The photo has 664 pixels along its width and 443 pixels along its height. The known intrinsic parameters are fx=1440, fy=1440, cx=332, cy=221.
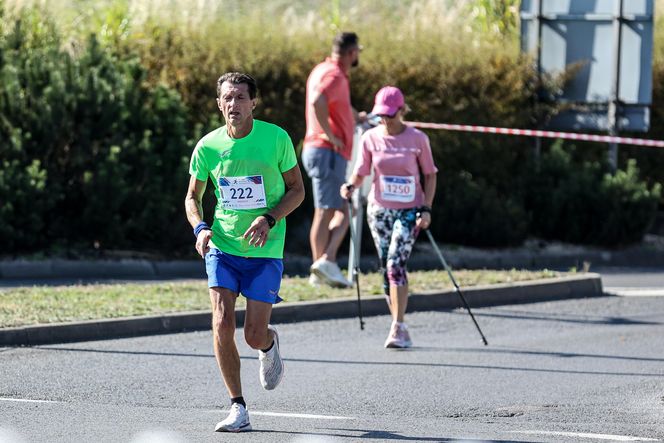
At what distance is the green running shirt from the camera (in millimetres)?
7379

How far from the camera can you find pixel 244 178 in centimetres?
738

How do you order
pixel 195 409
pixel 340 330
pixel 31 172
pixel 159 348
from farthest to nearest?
pixel 31 172
pixel 340 330
pixel 159 348
pixel 195 409

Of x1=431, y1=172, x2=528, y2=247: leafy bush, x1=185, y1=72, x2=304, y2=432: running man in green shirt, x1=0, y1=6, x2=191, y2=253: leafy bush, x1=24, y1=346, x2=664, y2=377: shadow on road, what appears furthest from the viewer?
x1=431, y1=172, x2=528, y2=247: leafy bush

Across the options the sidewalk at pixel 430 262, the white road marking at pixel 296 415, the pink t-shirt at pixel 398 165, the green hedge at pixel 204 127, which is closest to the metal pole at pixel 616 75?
the green hedge at pixel 204 127

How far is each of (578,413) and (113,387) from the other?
278 cm

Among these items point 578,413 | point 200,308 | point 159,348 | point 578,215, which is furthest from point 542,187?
point 578,413

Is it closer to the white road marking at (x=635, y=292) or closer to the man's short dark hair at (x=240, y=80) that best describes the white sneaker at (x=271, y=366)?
the man's short dark hair at (x=240, y=80)

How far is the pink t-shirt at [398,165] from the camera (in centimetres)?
1044

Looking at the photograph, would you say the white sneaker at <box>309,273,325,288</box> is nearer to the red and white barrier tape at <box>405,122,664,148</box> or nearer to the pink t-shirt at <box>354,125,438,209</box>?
the pink t-shirt at <box>354,125,438,209</box>

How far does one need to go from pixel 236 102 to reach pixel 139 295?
15.7ft

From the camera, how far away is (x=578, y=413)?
8.02m

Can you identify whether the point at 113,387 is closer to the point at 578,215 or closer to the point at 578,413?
the point at 578,413

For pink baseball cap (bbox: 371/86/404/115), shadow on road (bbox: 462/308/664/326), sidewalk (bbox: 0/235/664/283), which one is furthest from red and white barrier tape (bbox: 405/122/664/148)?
pink baseball cap (bbox: 371/86/404/115)

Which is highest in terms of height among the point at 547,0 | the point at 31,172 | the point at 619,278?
the point at 547,0
